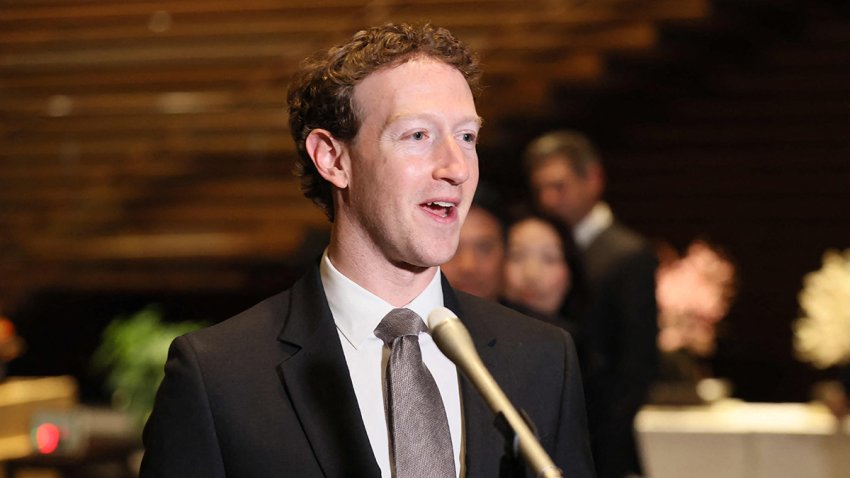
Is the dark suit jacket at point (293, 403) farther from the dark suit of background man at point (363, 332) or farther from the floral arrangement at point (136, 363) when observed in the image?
the floral arrangement at point (136, 363)

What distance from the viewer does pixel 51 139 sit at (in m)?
8.01

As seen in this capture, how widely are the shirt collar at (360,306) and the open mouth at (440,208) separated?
11 cm

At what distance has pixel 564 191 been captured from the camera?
15.6 feet

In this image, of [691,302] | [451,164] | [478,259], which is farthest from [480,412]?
[691,302]

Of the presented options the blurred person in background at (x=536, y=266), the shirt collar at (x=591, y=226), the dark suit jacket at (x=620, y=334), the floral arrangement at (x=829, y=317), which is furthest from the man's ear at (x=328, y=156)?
the floral arrangement at (x=829, y=317)

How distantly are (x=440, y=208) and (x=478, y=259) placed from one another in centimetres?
198

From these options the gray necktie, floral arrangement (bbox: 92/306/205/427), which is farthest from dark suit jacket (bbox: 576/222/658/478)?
the gray necktie

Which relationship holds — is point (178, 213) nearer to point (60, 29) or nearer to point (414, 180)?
point (60, 29)

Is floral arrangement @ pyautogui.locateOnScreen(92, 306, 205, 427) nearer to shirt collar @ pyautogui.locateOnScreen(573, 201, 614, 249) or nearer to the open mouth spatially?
shirt collar @ pyautogui.locateOnScreen(573, 201, 614, 249)

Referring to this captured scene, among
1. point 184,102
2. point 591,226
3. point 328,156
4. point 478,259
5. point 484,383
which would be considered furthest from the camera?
point 184,102

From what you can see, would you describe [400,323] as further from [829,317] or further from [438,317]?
[829,317]

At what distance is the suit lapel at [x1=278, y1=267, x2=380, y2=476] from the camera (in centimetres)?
161

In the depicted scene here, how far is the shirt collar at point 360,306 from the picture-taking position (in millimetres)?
1714

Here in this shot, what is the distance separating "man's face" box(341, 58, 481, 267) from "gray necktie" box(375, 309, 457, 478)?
0.09 meters
